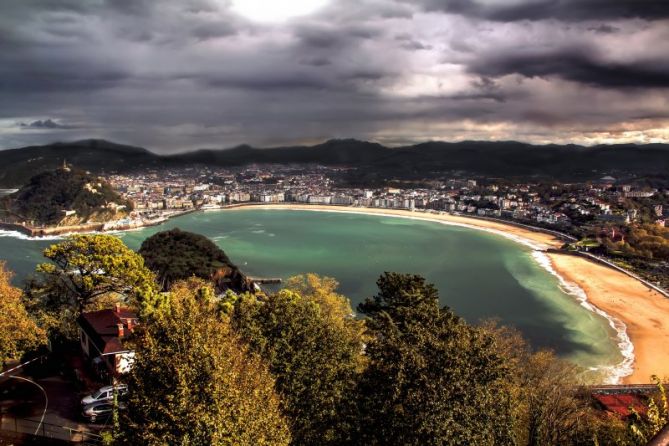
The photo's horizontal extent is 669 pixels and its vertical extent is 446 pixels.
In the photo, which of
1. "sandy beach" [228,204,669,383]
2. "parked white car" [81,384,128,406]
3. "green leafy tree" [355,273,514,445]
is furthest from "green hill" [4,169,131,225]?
"green leafy tree" [355,273,514,445]

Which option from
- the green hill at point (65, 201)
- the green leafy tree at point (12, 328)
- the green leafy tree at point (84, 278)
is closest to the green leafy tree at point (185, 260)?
the green leafy tree at point (84, 278)

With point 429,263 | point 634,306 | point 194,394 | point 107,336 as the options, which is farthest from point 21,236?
point 634,306

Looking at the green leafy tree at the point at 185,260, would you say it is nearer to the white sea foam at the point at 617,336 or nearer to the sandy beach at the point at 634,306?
the white sea foam at the point at 617,336

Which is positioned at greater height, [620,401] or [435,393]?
[435,393]

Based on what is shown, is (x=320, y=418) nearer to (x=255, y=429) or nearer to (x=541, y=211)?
(x=255, y=429)

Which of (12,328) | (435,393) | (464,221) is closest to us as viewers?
(435,393)

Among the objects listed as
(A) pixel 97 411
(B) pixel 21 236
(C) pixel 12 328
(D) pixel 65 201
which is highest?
(C) pixel 12 328

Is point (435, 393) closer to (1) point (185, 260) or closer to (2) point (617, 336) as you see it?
(2) point (617, 336)
